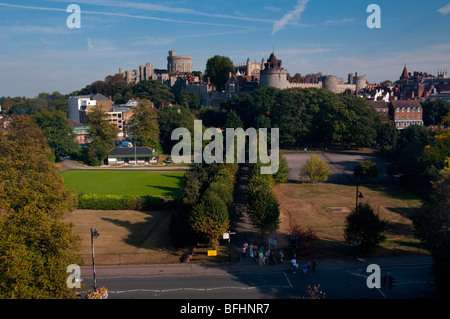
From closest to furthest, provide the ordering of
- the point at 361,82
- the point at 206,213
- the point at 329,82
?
the point at 206,213 → the point at 329,82 → the point at 361,82

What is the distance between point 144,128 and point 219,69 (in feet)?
159

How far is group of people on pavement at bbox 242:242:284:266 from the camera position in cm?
2214

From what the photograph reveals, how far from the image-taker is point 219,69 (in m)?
109

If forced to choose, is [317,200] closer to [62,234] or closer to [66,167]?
[62,234]

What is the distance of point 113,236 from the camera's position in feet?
94.6

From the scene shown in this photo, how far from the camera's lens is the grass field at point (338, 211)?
25094 mm

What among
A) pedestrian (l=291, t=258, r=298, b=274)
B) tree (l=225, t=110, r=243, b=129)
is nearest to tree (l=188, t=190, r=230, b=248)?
pedestrian (l=291, t=258, r=298, b=274)

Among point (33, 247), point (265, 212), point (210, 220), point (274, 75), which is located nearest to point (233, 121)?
point (274, 75)

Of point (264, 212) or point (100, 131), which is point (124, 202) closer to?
point (264, 212)

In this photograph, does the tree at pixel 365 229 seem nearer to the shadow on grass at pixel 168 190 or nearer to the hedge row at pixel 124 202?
the hedge row at pixel 124 202

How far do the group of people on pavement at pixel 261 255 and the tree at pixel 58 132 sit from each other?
4942 centimetres

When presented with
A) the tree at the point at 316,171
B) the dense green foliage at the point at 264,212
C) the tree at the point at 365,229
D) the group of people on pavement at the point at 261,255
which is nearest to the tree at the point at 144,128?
the tree at the point at 316,171
